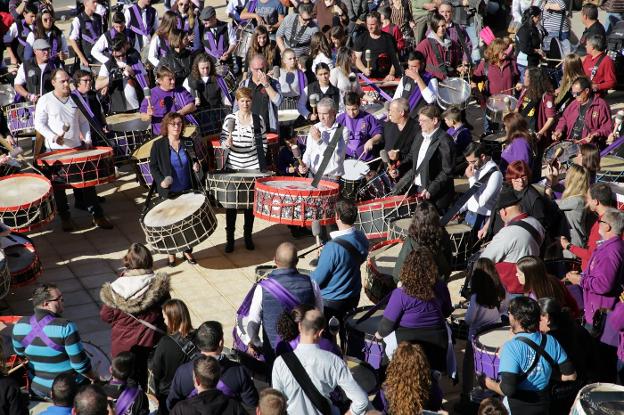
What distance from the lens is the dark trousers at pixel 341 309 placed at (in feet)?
26.7

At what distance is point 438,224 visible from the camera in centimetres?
820

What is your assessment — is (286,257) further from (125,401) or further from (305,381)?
(125,401)

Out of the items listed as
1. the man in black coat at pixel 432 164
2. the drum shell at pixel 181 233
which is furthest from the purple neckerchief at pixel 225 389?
the man in black coat at pixel 432 164

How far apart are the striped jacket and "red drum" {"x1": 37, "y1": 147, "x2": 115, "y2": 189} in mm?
4148

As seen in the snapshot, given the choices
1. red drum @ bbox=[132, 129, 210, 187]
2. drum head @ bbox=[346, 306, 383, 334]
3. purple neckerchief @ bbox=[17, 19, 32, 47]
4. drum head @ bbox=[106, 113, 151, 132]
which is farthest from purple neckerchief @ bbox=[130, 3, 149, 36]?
drum head @ bbox=[346, 306, 383, 334]

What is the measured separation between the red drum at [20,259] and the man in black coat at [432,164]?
3.71m

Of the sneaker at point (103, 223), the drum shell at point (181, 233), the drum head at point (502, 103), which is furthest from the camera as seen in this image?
the drum head at point (502, 103)

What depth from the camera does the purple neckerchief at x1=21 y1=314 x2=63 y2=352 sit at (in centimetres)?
721

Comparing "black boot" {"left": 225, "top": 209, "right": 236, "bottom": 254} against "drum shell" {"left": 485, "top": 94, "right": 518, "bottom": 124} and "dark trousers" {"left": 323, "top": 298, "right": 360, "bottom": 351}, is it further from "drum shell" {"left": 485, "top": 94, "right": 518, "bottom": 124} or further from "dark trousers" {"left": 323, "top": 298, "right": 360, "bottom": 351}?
"drum shell" {"left": 485, "top": 94, "right": 518, "bottom": 124}

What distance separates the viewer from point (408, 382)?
6.44m

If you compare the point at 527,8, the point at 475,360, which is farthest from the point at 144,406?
the point at 527,8

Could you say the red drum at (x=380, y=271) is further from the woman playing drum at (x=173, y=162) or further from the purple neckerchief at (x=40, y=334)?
the purple neckerchief at (x=40, y=334)

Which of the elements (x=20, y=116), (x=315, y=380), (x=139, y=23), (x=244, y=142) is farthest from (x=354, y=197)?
(x=139, y=23)

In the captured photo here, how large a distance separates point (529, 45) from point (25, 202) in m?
8.42
